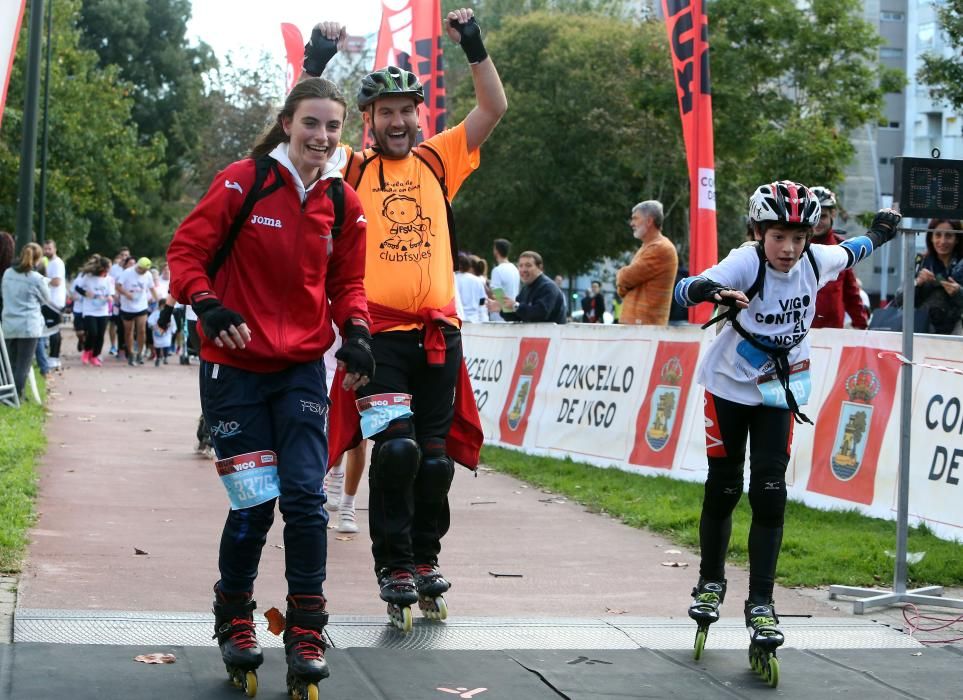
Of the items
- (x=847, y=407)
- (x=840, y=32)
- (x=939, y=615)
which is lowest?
(x=939, y=615)

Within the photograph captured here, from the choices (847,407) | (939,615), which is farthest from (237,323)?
(847,407)

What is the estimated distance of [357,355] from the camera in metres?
5.05

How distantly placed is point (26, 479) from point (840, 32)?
33071 mm

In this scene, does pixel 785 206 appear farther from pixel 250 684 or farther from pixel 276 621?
pixel 250 684

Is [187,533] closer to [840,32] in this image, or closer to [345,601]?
[345,601]

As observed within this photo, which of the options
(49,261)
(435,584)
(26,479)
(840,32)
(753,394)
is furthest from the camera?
(840,32)

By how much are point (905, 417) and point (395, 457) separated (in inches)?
103

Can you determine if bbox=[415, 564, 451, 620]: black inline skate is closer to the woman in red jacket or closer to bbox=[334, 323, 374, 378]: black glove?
the woman in red jacket

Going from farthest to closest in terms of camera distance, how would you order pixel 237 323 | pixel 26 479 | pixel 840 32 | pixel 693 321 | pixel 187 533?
pixel 840 32 → pixel 693 321 → pixel 26 479 → pixel 187 533 → pixel 237 323

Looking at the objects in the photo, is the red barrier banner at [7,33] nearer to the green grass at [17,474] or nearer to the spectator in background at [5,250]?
the green grass at [17,474]

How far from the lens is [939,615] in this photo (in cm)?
677

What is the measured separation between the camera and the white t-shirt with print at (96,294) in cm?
2550

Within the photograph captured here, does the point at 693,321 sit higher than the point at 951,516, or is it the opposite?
the point at 693,321

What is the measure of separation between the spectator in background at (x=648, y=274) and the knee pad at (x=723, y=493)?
249 inches
